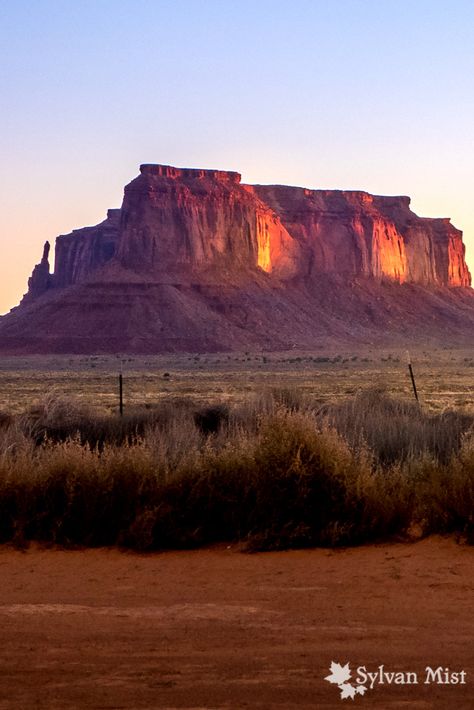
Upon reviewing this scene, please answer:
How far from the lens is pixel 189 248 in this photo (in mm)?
128625

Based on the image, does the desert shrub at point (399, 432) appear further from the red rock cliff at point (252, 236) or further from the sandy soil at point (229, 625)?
the red rock cliff at point (252, 236)

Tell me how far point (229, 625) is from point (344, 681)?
130cm

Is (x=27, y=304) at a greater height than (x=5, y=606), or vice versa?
(x=27, y=304)

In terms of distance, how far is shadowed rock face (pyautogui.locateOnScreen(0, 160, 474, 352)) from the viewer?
371ft

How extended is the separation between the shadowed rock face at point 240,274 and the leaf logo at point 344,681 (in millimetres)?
101041

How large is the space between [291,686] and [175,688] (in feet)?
2.20

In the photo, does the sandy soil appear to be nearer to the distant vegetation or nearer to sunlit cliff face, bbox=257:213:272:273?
the distant vegetation

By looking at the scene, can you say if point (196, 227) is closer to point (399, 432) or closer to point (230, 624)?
point (399, 432)

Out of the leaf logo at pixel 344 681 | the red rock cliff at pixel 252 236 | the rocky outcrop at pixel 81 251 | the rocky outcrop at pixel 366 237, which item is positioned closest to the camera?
the leaf logo at pixel 344 681

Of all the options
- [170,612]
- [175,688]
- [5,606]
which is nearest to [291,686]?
[175,688]

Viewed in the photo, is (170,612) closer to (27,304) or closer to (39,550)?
(39,550)

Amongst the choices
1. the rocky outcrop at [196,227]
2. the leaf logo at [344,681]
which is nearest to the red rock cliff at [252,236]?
the rocky outcrop at [196,227]

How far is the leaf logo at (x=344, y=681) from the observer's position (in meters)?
5.42

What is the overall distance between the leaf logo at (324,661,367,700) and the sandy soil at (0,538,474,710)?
6 cm
